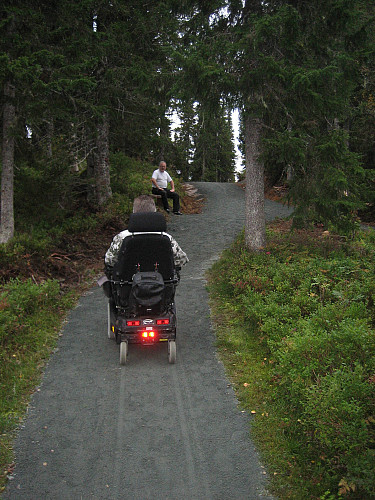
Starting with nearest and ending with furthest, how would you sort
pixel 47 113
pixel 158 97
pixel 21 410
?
pixel 21 410 < pixel 158 97 < pixel 47 113

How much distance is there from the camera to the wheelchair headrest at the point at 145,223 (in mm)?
6879

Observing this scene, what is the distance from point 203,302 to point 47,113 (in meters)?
7.39

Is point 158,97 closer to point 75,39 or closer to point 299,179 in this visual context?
point 75,39

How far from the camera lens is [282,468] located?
4633 millimetres

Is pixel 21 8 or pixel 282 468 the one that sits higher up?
pixel 21 8

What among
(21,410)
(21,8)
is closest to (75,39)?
(21,8)

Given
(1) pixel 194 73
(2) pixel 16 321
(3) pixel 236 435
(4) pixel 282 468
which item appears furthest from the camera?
(1) pixel 194 73

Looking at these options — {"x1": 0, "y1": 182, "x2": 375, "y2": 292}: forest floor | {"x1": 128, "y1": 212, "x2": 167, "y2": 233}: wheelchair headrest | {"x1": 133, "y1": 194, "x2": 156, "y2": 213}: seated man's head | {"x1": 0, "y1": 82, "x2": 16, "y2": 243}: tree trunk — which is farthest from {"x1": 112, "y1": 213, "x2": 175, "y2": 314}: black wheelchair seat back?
{"x1": 0, "y1": 82, "x2": 16, "y2": 243}: tree trunk

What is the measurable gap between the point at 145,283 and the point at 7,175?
7.45 m

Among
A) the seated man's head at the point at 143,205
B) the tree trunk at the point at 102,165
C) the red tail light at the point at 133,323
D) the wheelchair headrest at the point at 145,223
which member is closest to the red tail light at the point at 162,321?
Result: the red tail light at the point at 133,323

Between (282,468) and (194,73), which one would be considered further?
(194,73)

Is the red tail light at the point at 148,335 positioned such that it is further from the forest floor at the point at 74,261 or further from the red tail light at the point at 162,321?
Result: the forest floor at the point at 74,261

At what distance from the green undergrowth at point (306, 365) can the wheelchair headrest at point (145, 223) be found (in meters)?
2.56

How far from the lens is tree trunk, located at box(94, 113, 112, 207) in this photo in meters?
16.8
